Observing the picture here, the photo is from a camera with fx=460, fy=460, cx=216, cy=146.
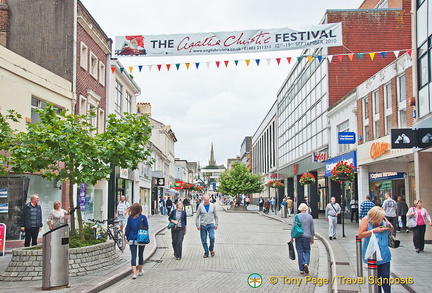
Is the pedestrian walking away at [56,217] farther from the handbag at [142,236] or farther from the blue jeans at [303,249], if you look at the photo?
the blue jeans at [303,249]

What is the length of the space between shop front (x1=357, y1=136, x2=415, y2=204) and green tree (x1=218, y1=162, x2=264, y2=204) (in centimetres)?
2988

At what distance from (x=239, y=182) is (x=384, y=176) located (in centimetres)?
3218

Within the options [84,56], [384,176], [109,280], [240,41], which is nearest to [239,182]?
[384,176]

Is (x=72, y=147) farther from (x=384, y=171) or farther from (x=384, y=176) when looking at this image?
(x=384, y=176)

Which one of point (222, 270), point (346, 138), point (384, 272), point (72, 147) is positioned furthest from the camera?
point (346, 138)

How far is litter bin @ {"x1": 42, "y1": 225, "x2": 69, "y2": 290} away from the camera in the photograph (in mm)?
8594

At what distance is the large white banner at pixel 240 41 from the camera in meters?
13.3

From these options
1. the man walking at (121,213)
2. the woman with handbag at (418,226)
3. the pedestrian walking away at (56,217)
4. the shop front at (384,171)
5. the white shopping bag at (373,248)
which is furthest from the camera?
the shop front at (384,171)

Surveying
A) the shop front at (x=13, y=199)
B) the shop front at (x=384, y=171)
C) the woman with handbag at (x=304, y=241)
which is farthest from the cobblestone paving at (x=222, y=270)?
the shop front at (x=384, y=171)

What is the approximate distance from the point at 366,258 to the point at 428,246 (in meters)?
9.48

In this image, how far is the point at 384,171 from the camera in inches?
925

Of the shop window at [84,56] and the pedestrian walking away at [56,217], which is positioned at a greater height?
the shop window at [84,56]

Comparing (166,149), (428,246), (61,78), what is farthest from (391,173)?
(166,149)

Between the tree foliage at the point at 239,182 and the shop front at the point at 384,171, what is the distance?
29875 millimetres
